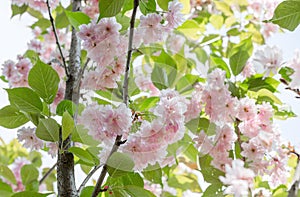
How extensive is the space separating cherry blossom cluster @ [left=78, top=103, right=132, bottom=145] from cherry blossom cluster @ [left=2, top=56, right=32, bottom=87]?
1.99ft

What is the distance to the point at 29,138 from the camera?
3.09 ft

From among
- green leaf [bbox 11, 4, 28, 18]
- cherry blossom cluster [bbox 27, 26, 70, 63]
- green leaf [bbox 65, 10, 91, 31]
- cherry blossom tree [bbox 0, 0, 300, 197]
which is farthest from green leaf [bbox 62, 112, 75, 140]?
cherry blossom cluster [bbox 27, 26, 70, 63]

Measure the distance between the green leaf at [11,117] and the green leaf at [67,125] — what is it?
0.18 m

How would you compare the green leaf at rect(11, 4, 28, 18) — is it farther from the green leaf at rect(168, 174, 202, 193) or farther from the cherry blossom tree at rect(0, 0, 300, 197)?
the green leaf at rect(168, 174, 202, 193)

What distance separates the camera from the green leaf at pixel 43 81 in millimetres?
859

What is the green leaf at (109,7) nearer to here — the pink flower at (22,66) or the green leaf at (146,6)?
the green leaf at (146,6)

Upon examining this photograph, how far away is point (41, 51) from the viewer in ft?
5.39

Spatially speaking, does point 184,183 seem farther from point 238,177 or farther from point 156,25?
point 238,177

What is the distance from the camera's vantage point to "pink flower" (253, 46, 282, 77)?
948 mm

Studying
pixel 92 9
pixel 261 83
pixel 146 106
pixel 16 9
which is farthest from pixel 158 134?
pixel 16 9

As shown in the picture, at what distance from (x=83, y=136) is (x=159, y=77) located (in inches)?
7.1

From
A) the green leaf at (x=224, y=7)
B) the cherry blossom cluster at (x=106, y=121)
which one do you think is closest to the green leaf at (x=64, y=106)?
the cherry blossom cluster at (x=106, y=121)

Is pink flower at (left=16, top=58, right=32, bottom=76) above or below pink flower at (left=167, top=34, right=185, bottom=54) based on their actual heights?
below

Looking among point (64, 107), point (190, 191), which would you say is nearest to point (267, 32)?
point (190, 191)
